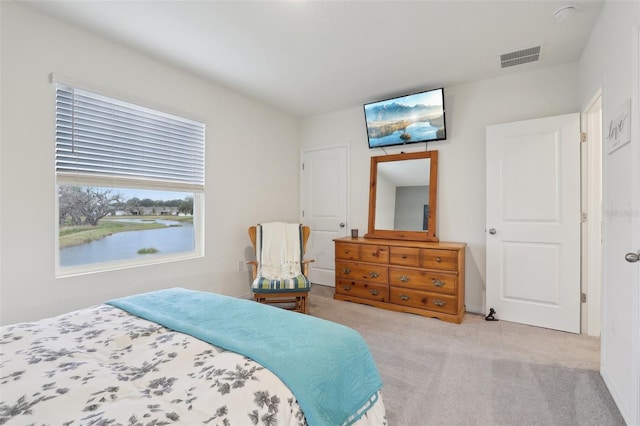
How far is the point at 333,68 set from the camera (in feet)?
9.52

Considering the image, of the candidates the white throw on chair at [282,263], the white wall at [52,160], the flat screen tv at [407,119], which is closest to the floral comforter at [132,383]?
the white wall at [52,160]

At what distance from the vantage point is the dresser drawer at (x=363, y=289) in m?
3.28

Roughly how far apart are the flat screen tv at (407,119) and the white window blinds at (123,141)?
2.06m

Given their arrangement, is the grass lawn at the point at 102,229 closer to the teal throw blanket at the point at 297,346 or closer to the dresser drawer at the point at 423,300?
the teal throw blanket at the point at 297,346

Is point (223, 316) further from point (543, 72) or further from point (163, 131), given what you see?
point (543, 72)

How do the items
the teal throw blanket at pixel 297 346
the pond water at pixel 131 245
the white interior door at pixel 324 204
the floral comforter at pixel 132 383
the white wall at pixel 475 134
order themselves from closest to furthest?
the floral comforter at pixel 132 383 → the teal throw blanket at pixel 297 346 → the pond water at pixel 131 245 → the white wall at pixel 475 134 → the white interior door at pixel 324 204

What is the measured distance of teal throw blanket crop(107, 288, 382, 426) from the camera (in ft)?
3.05

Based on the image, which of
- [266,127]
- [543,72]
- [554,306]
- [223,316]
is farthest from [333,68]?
[554,306]

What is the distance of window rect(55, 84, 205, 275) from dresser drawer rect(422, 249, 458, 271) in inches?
96.7

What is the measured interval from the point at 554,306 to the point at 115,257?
404 cm

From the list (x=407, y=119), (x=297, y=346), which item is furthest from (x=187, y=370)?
(x=407, y=119)

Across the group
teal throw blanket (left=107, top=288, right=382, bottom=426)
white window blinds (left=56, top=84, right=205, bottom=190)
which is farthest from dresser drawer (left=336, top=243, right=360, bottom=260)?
teal throw blanket (left=107, top=288, right=382, bottom=426)

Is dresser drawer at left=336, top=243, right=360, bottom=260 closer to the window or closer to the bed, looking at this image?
the window

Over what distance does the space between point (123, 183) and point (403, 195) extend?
9.68ft
